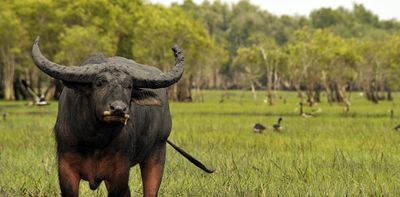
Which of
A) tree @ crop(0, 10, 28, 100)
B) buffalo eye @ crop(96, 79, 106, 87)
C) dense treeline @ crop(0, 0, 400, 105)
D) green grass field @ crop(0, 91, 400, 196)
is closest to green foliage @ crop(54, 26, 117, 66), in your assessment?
dense treeline @ crop(0, 0, 400, 105)

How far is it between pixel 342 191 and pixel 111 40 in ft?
150

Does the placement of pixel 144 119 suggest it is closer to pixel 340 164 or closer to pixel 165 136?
pixel 165 136

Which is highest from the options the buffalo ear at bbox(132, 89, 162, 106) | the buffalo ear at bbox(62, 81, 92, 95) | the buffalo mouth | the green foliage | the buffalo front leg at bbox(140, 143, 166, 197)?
the green foliage

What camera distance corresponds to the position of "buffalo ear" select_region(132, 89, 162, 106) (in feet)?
17.3

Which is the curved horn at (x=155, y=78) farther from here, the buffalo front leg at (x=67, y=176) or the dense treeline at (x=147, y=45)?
the dense treeline at (x=147, y=45)

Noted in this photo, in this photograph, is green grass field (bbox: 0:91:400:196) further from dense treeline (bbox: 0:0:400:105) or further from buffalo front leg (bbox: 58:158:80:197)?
dense treeline (bbox: 0:0:400:105)

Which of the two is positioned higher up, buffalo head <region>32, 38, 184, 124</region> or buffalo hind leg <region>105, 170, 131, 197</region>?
buffalo head <region>32, 38, 184, 124</region>

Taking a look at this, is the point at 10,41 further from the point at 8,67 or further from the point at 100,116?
the point at 100,116

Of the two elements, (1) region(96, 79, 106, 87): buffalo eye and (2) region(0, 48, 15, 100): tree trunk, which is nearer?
(1) region(96, 79, 106, 87): buffalo eye

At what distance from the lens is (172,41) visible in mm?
53594

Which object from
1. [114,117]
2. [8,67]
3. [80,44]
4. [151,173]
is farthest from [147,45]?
[114,117]

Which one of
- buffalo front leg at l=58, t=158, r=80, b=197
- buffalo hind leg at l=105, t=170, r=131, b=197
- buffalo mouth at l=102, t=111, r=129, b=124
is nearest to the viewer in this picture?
buffalo mouth at l=102, t=111, r=129, b=124

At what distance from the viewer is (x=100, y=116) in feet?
16.0

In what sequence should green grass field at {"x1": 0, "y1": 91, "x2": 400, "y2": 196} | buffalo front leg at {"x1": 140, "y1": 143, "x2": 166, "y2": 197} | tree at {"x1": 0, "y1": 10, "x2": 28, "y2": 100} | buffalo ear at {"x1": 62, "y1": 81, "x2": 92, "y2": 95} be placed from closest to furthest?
buffalo ear at {"x1": 62, "y1": 81, "x2": 92, "y2": 95}
buffalo front leg at {"x1": 140, "y1": 143, "x2": 166, "y2": 197}
green grass field at {"x1": 0, "y1": 91, "x2": 400, "y2": 196}
tree at {"x1": 0, "y1": 10, "x2": 28, "y2": 100}
